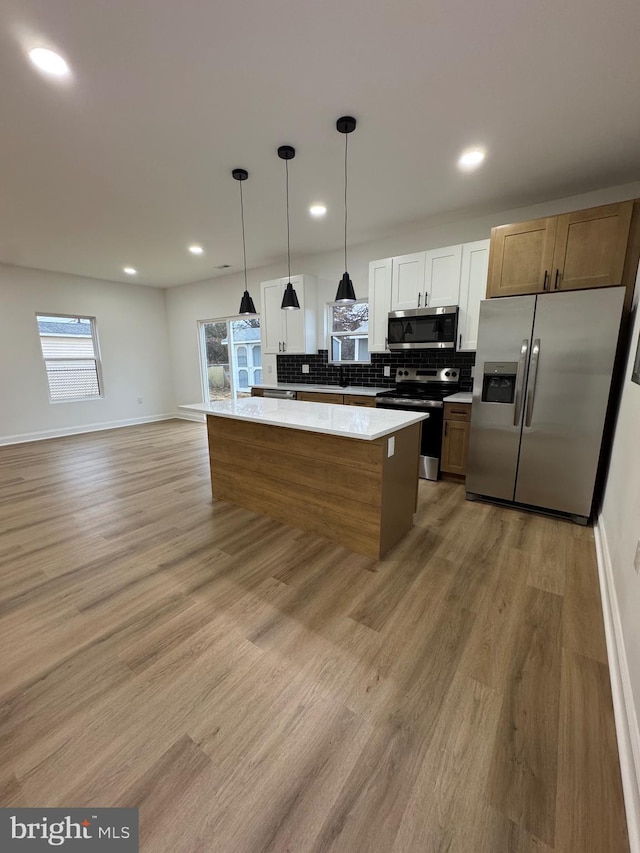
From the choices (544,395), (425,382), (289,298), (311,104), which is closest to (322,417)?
(289,298)

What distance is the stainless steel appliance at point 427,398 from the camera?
3.62m

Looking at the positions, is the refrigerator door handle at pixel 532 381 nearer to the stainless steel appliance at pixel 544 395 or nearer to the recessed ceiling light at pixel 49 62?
the stainless steel appliance at pixel 544 395

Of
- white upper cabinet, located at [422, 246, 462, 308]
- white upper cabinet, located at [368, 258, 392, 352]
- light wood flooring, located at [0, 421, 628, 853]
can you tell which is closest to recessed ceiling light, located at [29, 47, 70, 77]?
light wood flooring, located at [0, 421, 628, 853]

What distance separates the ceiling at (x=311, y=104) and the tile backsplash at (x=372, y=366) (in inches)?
60.3

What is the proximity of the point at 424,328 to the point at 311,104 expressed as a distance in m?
2.28

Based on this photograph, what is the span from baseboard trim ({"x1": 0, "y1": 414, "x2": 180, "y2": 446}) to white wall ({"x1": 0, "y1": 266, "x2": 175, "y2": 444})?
1cm

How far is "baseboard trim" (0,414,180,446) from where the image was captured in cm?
562

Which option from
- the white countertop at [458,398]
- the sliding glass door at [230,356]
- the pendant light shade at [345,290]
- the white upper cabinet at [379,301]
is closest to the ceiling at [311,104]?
the white upper cabinet at [379,301]

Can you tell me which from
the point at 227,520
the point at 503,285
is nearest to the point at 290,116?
the point at 503,285

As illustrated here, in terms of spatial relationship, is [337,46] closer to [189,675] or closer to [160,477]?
[189,675]

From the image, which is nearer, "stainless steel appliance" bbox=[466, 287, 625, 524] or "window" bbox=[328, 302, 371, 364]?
"stainless steel appliance" bbox=[466, 287, 625, 524]

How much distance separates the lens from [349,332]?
16.1 ft

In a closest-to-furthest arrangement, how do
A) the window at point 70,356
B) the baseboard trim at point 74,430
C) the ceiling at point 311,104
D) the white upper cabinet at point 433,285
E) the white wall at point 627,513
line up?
the white wall at point 627,513 < the ceiling at point 311,104 < the white upper cabinet at point 433,285 < the baseboard trim at point 74,430 < the window at point 70,356

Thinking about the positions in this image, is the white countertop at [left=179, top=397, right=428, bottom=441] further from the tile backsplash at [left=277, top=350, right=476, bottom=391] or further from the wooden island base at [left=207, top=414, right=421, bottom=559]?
the tile backsplash at [left=277, top=350, right=476, bottom=391]
